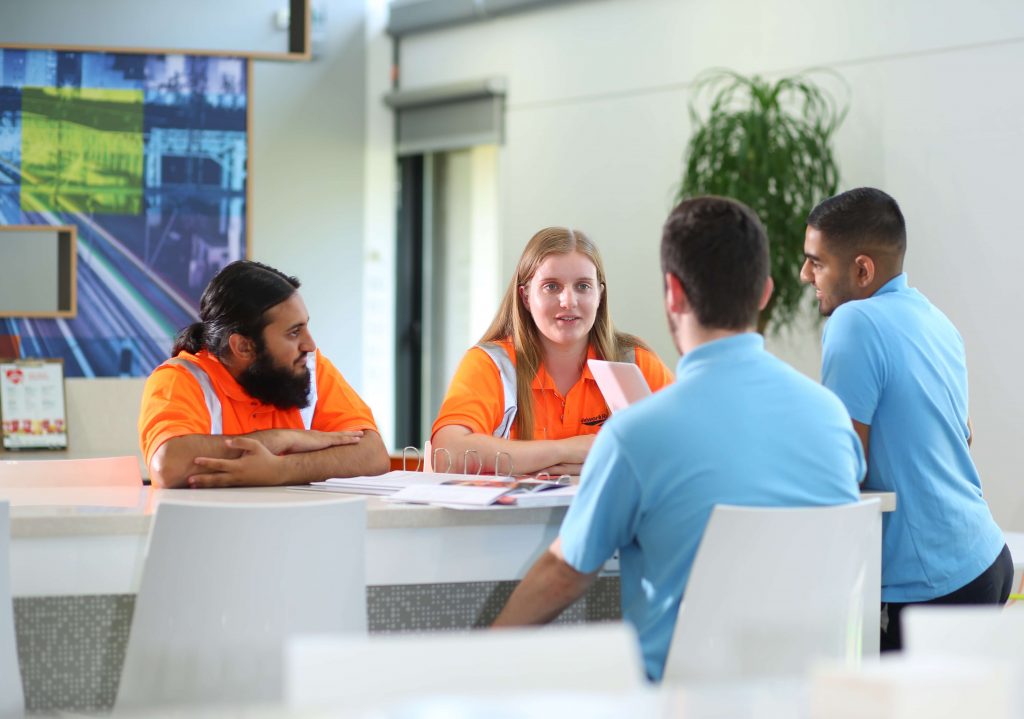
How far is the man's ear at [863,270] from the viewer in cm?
265

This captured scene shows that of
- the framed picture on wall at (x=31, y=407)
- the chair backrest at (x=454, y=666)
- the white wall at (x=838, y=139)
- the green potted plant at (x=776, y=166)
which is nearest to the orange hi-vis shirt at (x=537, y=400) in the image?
the chair backrest at (x=454, y=666)

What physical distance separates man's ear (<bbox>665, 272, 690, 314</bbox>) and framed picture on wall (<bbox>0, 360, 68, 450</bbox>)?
341 centimetres

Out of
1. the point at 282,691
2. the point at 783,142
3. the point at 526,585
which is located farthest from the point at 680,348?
the point at 783,142

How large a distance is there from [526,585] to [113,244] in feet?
12.4

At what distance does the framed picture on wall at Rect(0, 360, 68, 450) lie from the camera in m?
4.75

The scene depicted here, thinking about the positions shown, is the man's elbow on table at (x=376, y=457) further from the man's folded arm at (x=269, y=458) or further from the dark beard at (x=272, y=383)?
the dark beard at (x=272, y=383)

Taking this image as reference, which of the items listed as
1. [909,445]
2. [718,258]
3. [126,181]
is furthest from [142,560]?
[126,181]

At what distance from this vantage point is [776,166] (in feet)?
17.3

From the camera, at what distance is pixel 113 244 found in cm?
534

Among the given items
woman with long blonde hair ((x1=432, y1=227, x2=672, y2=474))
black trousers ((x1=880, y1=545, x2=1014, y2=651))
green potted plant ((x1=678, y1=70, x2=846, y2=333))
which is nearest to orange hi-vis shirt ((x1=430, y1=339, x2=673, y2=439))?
woman with long blonde hair ((x1=432, y1=227, x2=672, y2=474))

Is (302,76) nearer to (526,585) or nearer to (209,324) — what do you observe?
(209,324)

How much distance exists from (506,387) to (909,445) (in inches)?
42.3

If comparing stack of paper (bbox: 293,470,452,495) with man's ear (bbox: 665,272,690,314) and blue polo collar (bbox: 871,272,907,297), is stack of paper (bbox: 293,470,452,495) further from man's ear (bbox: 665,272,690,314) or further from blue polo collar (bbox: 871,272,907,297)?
blue polo collar (bbox: 871,272,907,297)

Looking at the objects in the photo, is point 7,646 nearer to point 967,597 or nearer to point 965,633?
point 965,633
